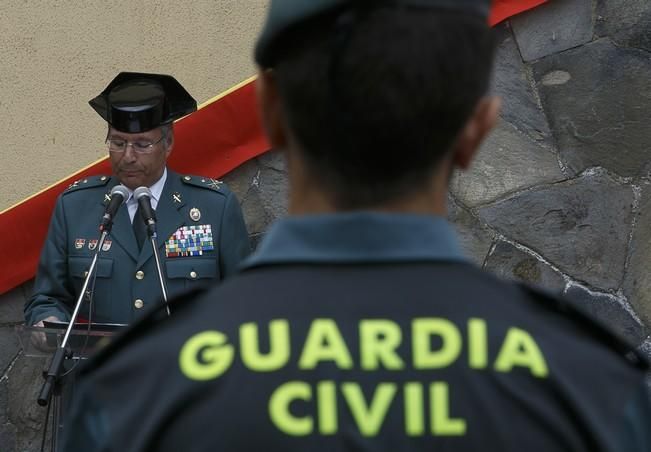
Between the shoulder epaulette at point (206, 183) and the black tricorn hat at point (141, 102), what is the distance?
22 centimetres

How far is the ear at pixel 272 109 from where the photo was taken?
1160mm

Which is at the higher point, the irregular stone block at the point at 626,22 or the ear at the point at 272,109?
the irregular stone block at the point at 626,22

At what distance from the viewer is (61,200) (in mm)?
3758

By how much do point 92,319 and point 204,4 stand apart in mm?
1246

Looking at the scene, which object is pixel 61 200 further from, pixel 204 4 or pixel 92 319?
pixel 204 4

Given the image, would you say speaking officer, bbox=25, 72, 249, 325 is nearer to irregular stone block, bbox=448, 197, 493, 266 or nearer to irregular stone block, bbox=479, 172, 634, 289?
irregular stone block, bbox=448, 197, 493, 266

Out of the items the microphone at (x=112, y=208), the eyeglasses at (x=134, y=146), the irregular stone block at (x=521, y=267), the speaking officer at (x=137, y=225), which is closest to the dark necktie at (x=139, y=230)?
the speaking officer at (x=137, y=225)

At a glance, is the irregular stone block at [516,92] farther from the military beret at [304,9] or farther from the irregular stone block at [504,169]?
the military beret at [304,9]

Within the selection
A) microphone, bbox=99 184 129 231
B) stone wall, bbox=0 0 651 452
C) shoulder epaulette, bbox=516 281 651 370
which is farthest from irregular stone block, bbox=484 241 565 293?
shoulder epaulette, bbox=516 281 651 370

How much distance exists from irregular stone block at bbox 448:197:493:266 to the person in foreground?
301cm

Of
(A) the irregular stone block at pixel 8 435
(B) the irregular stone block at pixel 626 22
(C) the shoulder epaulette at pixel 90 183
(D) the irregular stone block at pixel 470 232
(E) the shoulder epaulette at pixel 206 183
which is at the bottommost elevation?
(A) the irregular stone block at pixel 8 435

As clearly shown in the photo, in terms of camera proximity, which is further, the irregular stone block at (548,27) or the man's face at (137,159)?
the irregular stone block at (548,27)

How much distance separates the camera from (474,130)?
1147 mm

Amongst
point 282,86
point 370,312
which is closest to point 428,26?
point 282,86
